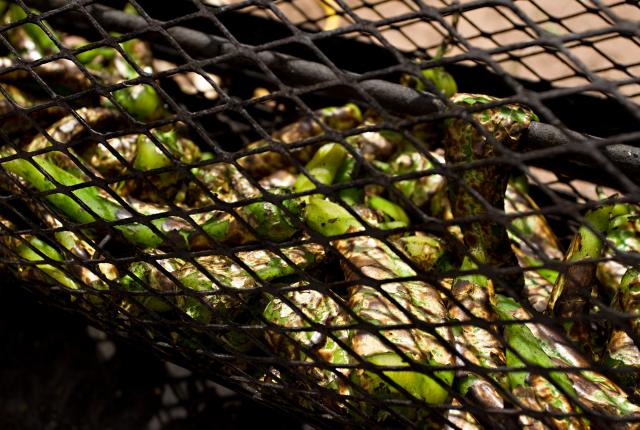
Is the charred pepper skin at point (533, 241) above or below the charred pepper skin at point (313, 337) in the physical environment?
above

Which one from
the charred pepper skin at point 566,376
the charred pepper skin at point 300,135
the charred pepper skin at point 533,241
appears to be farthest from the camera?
the charred pepper skin at point 300,135

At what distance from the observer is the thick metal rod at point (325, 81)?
788 millimetres

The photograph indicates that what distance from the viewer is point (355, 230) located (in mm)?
846

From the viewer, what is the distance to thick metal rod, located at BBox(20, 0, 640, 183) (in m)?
0.79

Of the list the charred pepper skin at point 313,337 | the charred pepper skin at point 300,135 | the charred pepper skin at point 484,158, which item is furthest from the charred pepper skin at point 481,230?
the charred pepper skin at point 300,135

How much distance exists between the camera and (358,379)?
2.40 ft

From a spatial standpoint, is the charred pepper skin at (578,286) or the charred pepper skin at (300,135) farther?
the charred pepper skin at (300,135)

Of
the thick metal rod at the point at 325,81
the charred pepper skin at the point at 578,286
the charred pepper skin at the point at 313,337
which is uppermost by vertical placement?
the thick metal rod at the point at 325,81

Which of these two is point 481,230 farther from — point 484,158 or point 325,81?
point 325,81

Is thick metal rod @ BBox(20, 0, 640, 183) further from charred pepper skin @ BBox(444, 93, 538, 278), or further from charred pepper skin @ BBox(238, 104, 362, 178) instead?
charred pepper skin @ BBox(238, 104, 362, 178)

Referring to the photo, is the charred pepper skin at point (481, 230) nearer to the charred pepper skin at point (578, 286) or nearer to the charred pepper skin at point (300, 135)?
the charred pepper skin at point (578, 286)

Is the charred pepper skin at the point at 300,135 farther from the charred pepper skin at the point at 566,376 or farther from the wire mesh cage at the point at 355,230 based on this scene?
the charred pepper skin at the point at 566,376

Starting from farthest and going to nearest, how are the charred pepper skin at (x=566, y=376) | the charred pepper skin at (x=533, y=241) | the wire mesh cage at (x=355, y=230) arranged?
the charred pepper skin at (x=533, y=241) < the charred pepper skin at (x=566, y=376) < the wire mesh cage at (x=355, y=230)

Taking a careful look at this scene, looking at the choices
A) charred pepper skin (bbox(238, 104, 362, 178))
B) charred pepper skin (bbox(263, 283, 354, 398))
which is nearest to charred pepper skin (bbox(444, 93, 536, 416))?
charred pepper skin (bbox(263, 283, 354, 398))
